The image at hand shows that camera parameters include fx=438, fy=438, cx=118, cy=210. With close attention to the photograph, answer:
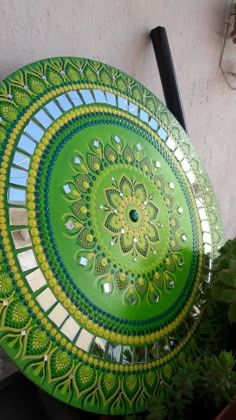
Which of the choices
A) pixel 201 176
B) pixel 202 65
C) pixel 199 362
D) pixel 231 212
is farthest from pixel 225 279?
pixel 231 212

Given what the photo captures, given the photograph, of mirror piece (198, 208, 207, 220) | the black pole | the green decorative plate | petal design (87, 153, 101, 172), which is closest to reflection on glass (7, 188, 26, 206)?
the green decorative plate

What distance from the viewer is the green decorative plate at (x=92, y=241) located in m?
0.39

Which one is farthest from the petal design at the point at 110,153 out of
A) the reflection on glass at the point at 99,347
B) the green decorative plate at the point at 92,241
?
the reflection on glass at the point at 99,347

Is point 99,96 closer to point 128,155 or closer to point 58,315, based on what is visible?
point 128,155

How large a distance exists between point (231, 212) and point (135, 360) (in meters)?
0.82

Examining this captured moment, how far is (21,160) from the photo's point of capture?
1.36 feet

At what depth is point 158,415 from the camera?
0.41 metres

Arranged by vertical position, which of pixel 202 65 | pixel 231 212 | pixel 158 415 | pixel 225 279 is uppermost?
pixel 202 65

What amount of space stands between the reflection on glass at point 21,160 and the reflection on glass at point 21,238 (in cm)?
6

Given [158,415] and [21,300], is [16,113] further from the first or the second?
[158,415]

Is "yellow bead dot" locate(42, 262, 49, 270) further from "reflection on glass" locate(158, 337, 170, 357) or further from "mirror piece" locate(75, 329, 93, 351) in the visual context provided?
"reflection on glass" locate(158, 337, 170, 357)

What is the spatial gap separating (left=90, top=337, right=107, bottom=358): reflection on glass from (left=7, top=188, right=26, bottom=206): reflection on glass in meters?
0.15

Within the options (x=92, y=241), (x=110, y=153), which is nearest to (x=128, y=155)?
(x=110, y=153)

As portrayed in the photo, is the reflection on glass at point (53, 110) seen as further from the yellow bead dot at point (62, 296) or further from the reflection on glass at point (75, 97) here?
the yellow bead dot at point (62, 296)
